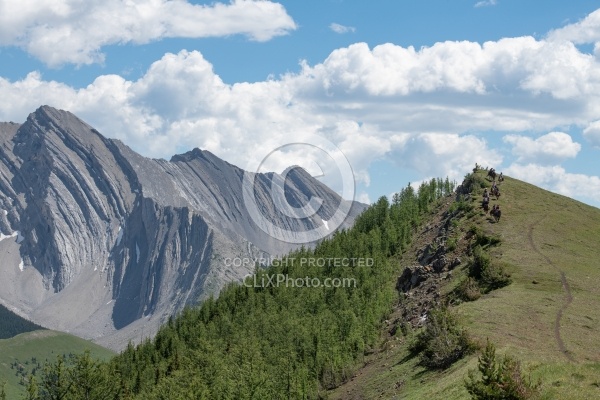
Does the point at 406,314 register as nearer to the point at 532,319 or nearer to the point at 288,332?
the point at 288,332

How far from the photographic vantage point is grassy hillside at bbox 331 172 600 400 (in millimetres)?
54406

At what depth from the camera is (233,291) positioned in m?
173

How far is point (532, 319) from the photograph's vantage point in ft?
250

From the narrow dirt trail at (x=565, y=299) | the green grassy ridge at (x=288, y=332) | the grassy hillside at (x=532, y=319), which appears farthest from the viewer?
the green grassy ridge at (x=288, y=332)

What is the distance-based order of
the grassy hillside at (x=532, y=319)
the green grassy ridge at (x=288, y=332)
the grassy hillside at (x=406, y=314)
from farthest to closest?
the green grassy ridge at (x=288, y=332)
the grassy hillside at (x=406, y=314)
the grassy hillside at (x=532, y=319)

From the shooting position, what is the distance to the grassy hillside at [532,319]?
54.4m

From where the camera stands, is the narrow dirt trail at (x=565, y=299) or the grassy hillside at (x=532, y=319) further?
the narrow dirt trail at (x=565, y=299)

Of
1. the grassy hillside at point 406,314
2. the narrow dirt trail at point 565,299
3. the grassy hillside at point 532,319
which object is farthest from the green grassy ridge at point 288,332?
the narrow dirt trail at point 565,299

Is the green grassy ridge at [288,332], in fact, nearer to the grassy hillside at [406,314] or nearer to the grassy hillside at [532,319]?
the grassy hillside at [406,314]

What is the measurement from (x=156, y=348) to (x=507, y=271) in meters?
106

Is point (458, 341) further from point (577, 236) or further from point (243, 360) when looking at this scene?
point (577, 236)

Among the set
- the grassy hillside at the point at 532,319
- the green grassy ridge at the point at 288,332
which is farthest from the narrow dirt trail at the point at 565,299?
the green grassy ridge at the point at 288,332

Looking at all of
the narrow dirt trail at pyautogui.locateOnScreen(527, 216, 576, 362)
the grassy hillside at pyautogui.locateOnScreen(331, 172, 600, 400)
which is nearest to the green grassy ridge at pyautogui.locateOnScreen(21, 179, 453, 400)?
the grassy hillside at pyautogui.locateOnScreen(331, 172, 600, 400)

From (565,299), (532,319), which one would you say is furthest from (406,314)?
(532,319)
